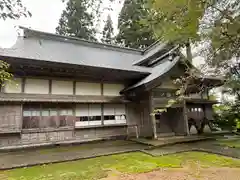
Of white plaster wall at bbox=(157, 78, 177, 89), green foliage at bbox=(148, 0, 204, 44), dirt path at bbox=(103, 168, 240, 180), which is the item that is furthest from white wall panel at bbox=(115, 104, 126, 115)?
dirt path at bbox=(103, 168, 240, 180)

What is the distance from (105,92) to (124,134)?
2.41 metres

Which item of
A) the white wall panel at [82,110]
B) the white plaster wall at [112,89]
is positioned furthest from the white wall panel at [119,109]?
the white wall panel at [82,110]

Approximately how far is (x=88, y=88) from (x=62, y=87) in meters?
1.28

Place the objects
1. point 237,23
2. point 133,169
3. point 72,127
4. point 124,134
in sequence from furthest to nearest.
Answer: point 124,134 → point 72,127 → point 133,169 → point 237,23

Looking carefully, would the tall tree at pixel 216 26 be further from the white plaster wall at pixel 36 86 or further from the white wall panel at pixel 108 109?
the white plaster wall at pixel 36 86

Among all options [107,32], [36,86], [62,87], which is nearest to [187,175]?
[62,87]

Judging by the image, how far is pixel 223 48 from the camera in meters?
3.81

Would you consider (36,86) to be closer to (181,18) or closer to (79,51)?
(79,51)

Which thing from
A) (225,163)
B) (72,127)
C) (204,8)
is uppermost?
(204,8)

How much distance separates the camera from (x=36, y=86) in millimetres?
8094

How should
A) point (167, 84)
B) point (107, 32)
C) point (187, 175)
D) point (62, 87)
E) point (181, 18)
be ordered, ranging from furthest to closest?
point (107, 32), point (167, 84), point (62, 87), point (181, 18), point (187, 175)

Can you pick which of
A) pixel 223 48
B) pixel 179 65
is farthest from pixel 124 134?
pixel 223 48

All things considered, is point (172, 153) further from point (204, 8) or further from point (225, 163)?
point (204, 8)

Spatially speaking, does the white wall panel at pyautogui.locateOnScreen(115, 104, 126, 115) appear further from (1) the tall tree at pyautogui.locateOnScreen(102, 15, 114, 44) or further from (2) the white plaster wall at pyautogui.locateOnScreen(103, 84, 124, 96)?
(1) the tall tree at pyautogui.locateOnScreen(102, 15, 114, 44)
